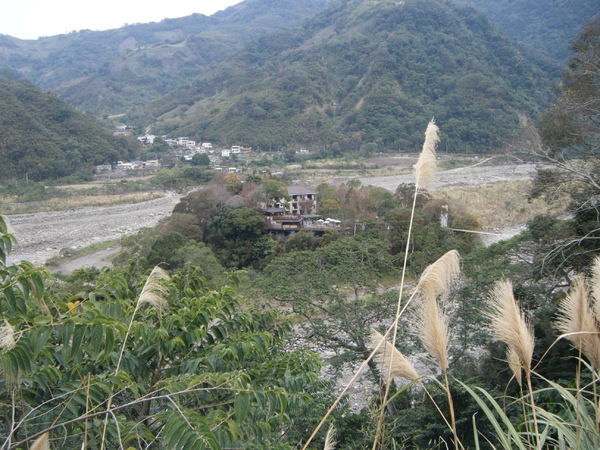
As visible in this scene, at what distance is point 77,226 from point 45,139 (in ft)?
42.2

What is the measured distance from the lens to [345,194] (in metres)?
18.0

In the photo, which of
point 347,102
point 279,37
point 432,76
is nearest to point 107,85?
point 279,37

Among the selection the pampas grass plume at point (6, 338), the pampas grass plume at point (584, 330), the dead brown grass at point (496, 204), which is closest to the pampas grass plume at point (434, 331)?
the pampas grass plume at point (584, 330)

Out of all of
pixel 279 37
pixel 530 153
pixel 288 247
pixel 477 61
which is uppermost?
pixel 279 37

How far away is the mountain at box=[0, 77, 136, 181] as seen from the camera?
27422mm

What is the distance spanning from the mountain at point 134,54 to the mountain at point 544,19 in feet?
204

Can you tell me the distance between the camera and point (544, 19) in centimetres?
8756

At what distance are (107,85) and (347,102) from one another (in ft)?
172

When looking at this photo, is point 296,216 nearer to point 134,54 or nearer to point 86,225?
point 86,225

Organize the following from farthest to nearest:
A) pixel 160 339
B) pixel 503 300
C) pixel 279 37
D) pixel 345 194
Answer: pixel 279 37 → pixel 345 194 → pixel 160 339 → pixel 503 300

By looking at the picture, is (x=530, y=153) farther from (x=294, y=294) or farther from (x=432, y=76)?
(x=432, y=76)

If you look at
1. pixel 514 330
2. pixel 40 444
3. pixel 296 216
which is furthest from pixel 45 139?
pixel 514 330

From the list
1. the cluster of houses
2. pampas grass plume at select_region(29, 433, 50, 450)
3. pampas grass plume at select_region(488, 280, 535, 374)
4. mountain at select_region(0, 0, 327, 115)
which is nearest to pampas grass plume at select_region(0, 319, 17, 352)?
pampas grass plume at select_region(29, 433, 50, 450)

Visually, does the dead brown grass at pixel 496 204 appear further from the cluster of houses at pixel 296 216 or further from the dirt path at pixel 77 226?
the dirt path at pixel 77 226
